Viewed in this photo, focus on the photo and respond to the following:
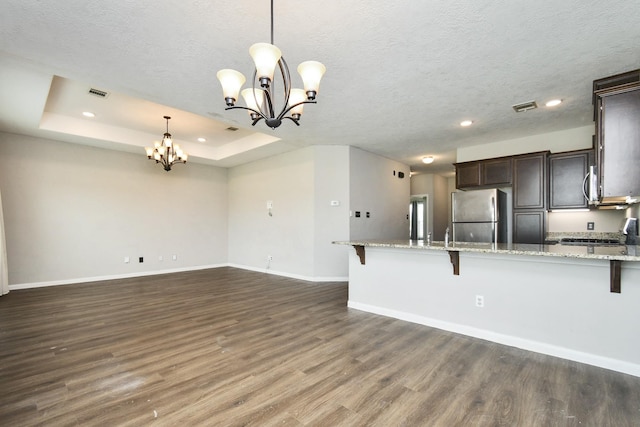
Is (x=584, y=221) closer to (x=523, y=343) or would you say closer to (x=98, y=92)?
(x=523, y=343)

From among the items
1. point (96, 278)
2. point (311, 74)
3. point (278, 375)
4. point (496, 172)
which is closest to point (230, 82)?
point (311, 74)

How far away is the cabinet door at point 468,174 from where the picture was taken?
530 cm

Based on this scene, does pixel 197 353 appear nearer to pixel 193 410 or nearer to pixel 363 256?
pixel 193 410

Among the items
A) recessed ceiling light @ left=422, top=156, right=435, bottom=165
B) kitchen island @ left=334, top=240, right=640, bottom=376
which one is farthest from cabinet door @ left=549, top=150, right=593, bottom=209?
recessed ceiling light @ left=422, top=156, right=435, bottom=165

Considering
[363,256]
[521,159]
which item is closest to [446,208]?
[521,159]

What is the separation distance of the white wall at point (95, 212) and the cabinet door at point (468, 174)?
591 centimetres

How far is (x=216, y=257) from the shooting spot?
304 inches

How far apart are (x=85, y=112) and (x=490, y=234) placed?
6.92m

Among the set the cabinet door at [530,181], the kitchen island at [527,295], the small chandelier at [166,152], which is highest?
the small chandelier at [166,152]

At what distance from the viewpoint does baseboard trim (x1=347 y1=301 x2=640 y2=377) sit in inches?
92.4

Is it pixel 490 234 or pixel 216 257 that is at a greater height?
pixel 490 234

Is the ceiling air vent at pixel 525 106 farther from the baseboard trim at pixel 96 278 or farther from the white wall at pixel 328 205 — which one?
the baseboard trim at pixel 96 278

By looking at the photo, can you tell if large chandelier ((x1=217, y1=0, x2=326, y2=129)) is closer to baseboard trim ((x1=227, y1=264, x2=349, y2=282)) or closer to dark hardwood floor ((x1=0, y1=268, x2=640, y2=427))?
dark hardwood floor ((x1=0, y1=268, x2=640, y2=427))

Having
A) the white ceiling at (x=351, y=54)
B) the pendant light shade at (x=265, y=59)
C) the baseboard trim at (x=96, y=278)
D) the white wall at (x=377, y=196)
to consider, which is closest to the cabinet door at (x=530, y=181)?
the white ceiling at (x=351, y=54)
